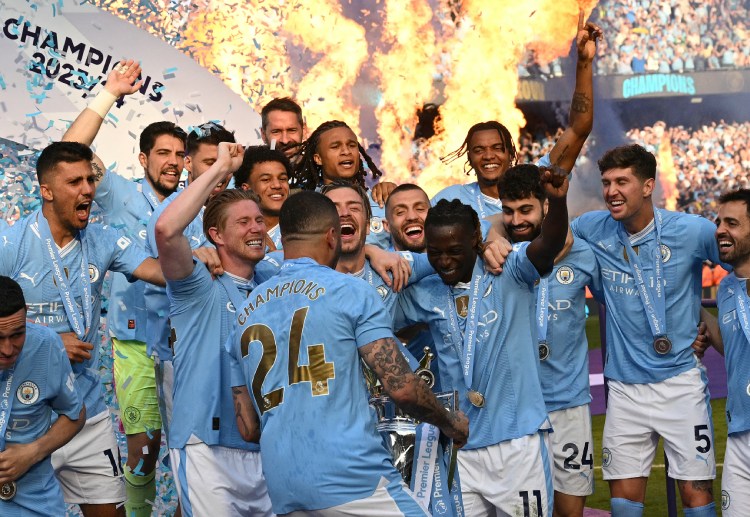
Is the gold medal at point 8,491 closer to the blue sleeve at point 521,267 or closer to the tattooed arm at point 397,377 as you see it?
the tattooed arm at point 397,377

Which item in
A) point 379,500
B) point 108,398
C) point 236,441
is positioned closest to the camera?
point 379,500

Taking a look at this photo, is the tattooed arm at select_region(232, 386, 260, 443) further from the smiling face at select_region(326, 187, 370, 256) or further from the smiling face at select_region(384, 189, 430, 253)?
the smiling face at select_region(384, 189, 430, 253)

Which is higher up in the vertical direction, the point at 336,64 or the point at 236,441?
the point at 336,64

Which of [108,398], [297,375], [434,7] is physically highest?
[434,7]

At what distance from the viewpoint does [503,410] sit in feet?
18.0

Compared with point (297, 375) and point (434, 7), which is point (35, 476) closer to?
point (297, 375)

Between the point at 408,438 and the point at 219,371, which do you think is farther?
the point at 219,371

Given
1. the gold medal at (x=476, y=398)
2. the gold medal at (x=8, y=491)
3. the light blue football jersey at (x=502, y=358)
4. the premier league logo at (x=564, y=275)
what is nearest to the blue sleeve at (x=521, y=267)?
the light blue football jersey at (x=502, y=358)

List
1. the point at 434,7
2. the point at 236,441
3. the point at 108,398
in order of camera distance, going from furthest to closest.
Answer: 1. the point at 434,7
2. the point at 108,398
3. the point at 236,441

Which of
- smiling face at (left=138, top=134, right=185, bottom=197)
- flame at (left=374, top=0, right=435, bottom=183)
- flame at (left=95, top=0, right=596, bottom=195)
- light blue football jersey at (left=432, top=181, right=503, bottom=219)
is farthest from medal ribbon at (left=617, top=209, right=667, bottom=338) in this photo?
flame at (left=374, top=0, right=435, bottom=183)

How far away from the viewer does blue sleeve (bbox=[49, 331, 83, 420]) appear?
5410 mm

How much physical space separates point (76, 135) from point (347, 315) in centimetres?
316

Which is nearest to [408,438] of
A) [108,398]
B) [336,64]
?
[108,398]

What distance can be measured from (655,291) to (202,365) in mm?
2641
